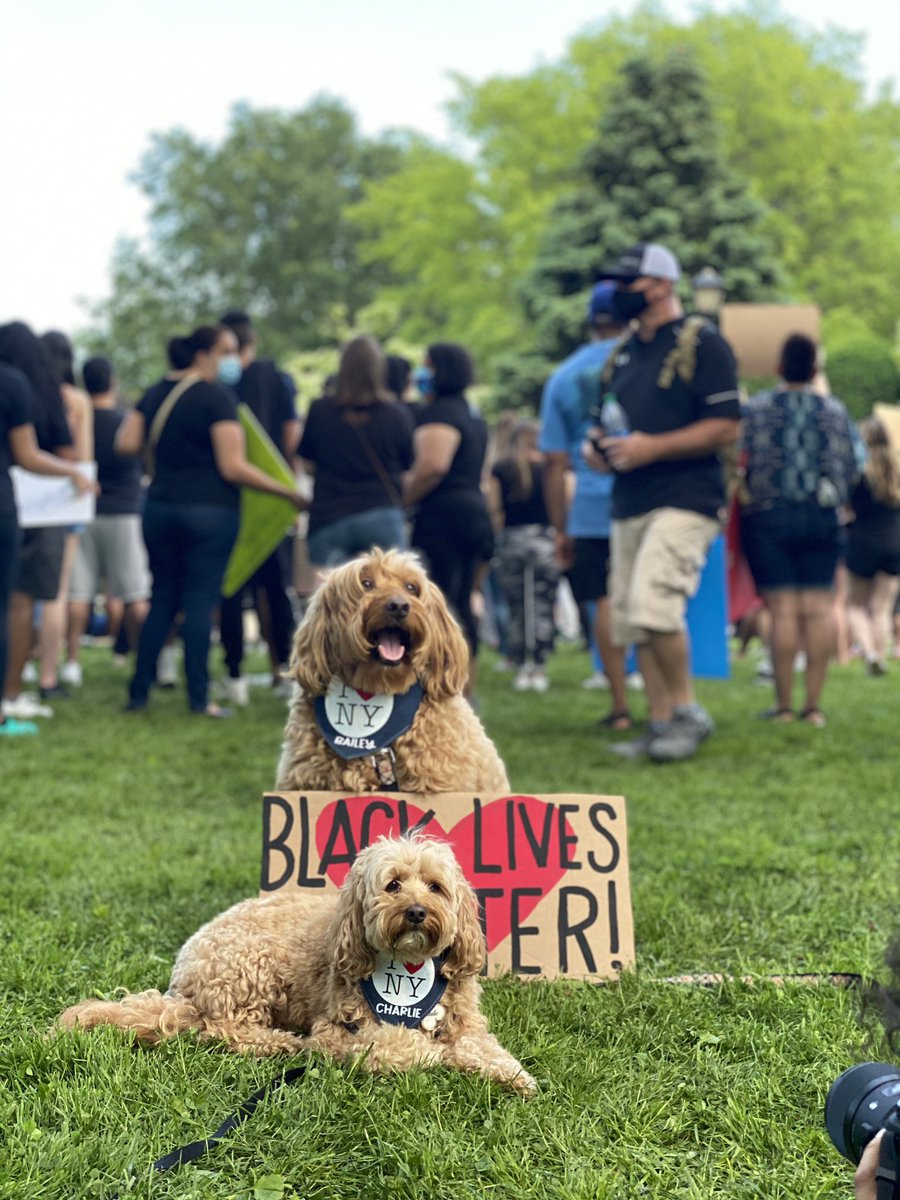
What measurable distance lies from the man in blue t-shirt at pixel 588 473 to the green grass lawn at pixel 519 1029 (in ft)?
6.35

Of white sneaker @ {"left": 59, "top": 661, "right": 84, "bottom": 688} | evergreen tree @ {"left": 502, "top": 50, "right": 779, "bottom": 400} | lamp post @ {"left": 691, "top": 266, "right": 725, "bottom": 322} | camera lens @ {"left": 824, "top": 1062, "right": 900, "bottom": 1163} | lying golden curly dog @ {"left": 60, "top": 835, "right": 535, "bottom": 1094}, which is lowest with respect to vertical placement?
white sneaker @ {"left": 59, "top": 661, "right": 84, "bottom": 688}

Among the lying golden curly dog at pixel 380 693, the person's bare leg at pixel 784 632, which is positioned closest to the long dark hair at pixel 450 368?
the person's bare leg at pixel 784 632

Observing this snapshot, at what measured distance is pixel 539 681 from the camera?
11.7 metres

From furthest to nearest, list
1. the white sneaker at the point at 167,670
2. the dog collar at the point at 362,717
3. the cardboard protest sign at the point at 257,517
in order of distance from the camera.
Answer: the white sneaker at the point at 167,670
the cardboard protest sign at the point at 257,517
the dog collar at the point at 362,717

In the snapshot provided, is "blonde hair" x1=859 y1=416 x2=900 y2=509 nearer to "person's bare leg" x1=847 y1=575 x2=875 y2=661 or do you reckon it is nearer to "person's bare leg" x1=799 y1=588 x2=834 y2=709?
"person's bare leg" x1=847 y1=575 x2=875 y2=661

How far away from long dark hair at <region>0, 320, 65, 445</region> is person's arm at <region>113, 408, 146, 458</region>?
0.57 m

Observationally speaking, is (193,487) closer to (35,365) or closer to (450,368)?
(35,365)

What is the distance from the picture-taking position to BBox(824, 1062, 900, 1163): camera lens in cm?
160

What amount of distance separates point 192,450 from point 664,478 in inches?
131

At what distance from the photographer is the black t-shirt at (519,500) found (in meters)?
12.0

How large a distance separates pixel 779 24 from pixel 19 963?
144 feet

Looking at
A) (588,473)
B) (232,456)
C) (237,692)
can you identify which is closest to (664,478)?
(588,473)

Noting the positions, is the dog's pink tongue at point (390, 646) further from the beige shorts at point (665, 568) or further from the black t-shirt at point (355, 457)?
the black t-shirt at point (355, 457)

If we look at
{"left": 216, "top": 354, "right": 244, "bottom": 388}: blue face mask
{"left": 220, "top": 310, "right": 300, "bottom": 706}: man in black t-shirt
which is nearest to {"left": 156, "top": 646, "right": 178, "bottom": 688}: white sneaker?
{"left": 220, "top": 310, "right": 300, "bottom": 706}: man in black t-shirt
